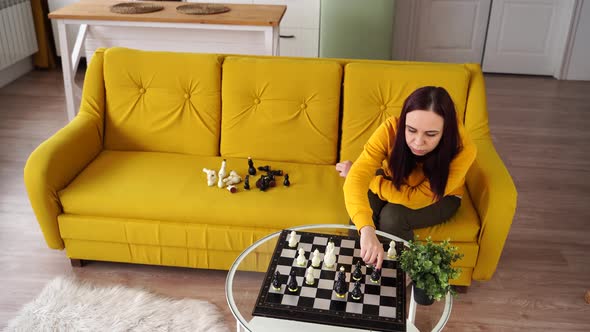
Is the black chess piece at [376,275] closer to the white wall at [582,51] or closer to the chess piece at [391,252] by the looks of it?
the chess piece at [391,252]

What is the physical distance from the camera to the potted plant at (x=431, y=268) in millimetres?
1589

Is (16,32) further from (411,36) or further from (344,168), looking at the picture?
(344,168)

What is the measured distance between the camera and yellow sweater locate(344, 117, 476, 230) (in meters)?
1.98

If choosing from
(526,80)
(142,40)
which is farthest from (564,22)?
(142,40)

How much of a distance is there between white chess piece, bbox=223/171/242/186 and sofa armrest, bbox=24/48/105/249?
0.65 metres

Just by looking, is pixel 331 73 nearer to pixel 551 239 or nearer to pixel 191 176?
pixel 191 176

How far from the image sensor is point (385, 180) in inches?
84.9

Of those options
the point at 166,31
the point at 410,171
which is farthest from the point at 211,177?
the point at 166,31

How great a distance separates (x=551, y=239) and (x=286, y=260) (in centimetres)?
160

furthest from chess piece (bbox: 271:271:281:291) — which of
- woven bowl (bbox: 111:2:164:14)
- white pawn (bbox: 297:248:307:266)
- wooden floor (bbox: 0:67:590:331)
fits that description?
woven bowl (bbox: 111:2:164:14)

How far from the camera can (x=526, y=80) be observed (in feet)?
16.8

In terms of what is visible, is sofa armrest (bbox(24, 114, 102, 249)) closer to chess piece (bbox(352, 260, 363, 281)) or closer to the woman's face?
chess piece (bbox(352, 260, 363, 281))

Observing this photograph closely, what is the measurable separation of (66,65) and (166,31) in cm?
75

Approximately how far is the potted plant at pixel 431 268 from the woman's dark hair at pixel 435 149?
0.42m
